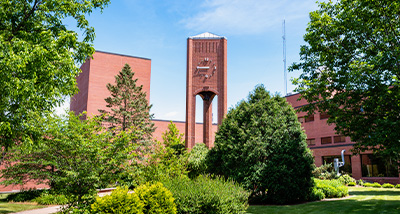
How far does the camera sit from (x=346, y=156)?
37.9m

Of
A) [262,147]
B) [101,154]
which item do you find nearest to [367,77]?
[262,147]

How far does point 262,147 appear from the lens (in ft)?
48.0

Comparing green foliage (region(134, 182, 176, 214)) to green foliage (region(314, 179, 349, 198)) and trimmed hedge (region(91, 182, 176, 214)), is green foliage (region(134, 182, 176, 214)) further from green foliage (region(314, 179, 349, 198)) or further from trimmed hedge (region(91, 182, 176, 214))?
green foliage (region(314, 179, 349, 198))

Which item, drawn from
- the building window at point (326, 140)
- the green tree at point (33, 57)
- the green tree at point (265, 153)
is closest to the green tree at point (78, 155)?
the green tree at point (33, 57)

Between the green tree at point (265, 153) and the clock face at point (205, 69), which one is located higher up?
the clock face at point (205, 69)

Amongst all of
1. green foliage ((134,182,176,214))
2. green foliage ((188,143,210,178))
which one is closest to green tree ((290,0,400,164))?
green foliage ((188,143,210,178))

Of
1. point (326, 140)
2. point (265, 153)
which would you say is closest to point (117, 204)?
point (265, 153)

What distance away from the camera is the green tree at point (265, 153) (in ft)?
47.1

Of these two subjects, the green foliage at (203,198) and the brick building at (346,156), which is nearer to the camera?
the green foliage at (203,198)

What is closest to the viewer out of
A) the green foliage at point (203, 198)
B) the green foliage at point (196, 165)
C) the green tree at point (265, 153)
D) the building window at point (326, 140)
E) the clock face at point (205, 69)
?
the green foliage at point (203, 198)

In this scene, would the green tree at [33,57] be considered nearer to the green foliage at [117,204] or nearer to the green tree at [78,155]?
the green tree at [78,155]

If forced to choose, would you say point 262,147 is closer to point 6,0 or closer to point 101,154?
point 101,154

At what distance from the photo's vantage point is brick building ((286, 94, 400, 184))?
34031 millimetres

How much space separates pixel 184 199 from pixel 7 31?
850cm
